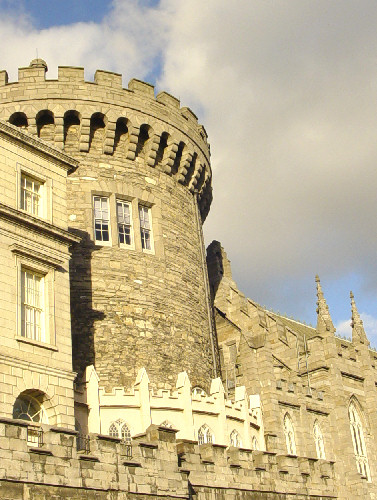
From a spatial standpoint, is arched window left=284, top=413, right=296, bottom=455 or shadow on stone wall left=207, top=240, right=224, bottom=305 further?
shadow on stone wall left=207, top=240, right=224, bottom=305

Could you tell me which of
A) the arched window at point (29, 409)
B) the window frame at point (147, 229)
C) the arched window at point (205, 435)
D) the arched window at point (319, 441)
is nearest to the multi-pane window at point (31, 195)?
the arched window at point (29, 409)

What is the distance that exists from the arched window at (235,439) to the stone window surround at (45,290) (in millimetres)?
7444

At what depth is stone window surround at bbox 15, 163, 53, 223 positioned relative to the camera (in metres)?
20.6

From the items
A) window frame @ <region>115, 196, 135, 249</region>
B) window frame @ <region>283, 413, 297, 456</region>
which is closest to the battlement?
window frame @ <region>283, 413, 297, 456</region>

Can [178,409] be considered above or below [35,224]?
below

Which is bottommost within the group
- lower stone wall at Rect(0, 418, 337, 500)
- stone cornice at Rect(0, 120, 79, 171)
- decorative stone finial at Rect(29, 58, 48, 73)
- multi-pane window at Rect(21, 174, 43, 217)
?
lower stone wall at Rect(0, 418, 337, 500)

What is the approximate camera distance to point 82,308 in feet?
81.3

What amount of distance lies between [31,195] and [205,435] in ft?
28.2

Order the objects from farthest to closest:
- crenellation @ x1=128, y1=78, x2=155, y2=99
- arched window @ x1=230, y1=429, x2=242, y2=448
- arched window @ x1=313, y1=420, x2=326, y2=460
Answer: arched window @ x1=313, y1=420, x2=326, y2=460, crenellation @ x1=128, y1=78, x2=155, y2=99, arched window @ x1=230, y1=429, x2=242, y2=448

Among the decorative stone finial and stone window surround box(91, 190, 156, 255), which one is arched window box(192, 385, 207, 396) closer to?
stone window surround box(91, 190, 156, 255)

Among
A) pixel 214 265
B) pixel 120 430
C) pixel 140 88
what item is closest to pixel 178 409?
pixel 120 430

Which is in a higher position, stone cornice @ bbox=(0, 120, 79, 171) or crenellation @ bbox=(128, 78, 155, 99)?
crenellation @ bbox=(128, 78, 155, 99)

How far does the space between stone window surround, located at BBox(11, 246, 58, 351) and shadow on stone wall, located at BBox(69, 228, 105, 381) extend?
3.94 meters

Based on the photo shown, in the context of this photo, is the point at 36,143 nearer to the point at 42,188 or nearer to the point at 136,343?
the point at 42,188
